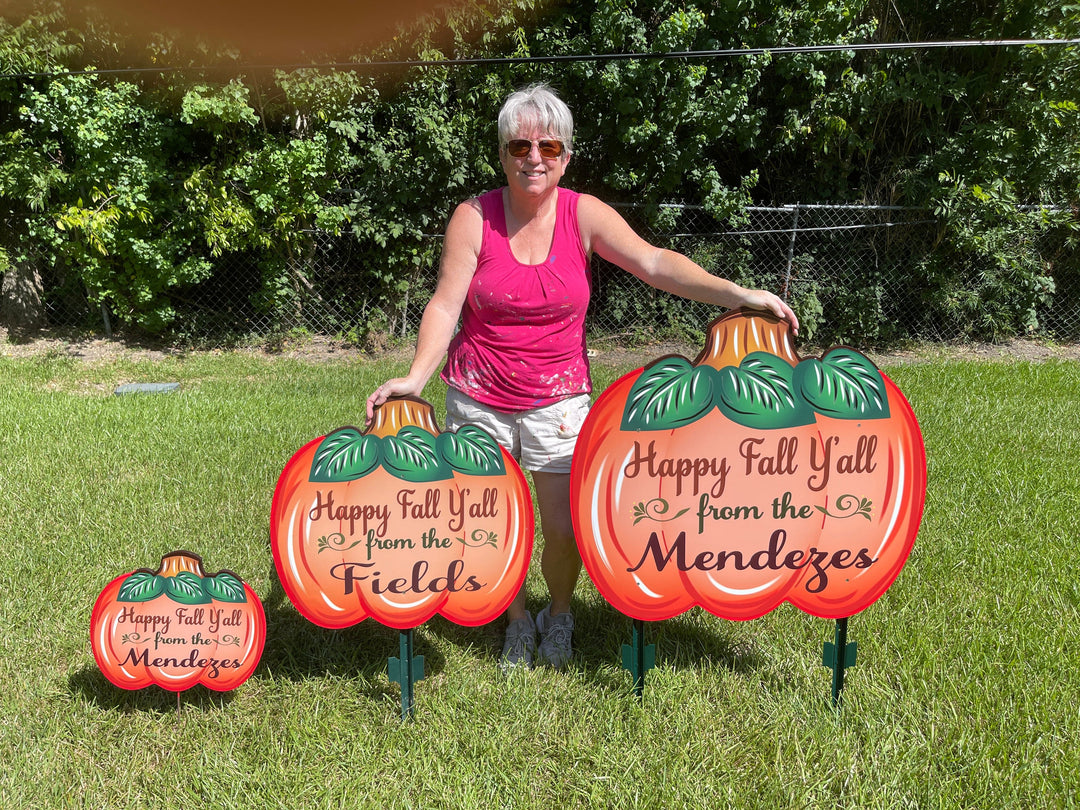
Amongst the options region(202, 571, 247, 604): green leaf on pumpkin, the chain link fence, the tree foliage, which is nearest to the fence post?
the chain link fence

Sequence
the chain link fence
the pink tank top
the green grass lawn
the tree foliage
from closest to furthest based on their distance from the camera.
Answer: the green grass lawn → the pink tank top → the tree foliage → the chain link fence

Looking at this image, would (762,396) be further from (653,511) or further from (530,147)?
(530,147)

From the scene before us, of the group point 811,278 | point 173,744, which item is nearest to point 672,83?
point 811,278

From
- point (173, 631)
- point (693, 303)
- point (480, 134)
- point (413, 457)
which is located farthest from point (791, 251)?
point (173, 631)

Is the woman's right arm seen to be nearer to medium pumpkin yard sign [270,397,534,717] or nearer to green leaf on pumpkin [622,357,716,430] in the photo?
medium pumpkin yard sign [270,397,534,717]

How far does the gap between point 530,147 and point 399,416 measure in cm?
85

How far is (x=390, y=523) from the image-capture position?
209cm

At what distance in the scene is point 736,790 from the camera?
1952 millimetres

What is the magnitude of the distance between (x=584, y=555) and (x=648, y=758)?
22.7 inches

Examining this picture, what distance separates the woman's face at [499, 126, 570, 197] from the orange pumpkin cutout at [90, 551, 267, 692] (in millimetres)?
Result: 1432

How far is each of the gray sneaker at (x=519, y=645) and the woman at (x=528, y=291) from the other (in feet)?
1.78

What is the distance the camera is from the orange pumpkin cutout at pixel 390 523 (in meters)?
2.09

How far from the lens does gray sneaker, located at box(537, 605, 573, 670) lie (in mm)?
2502

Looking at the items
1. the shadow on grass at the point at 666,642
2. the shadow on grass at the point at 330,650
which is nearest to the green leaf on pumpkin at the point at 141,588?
the shadow on grass at the point at 330,650
